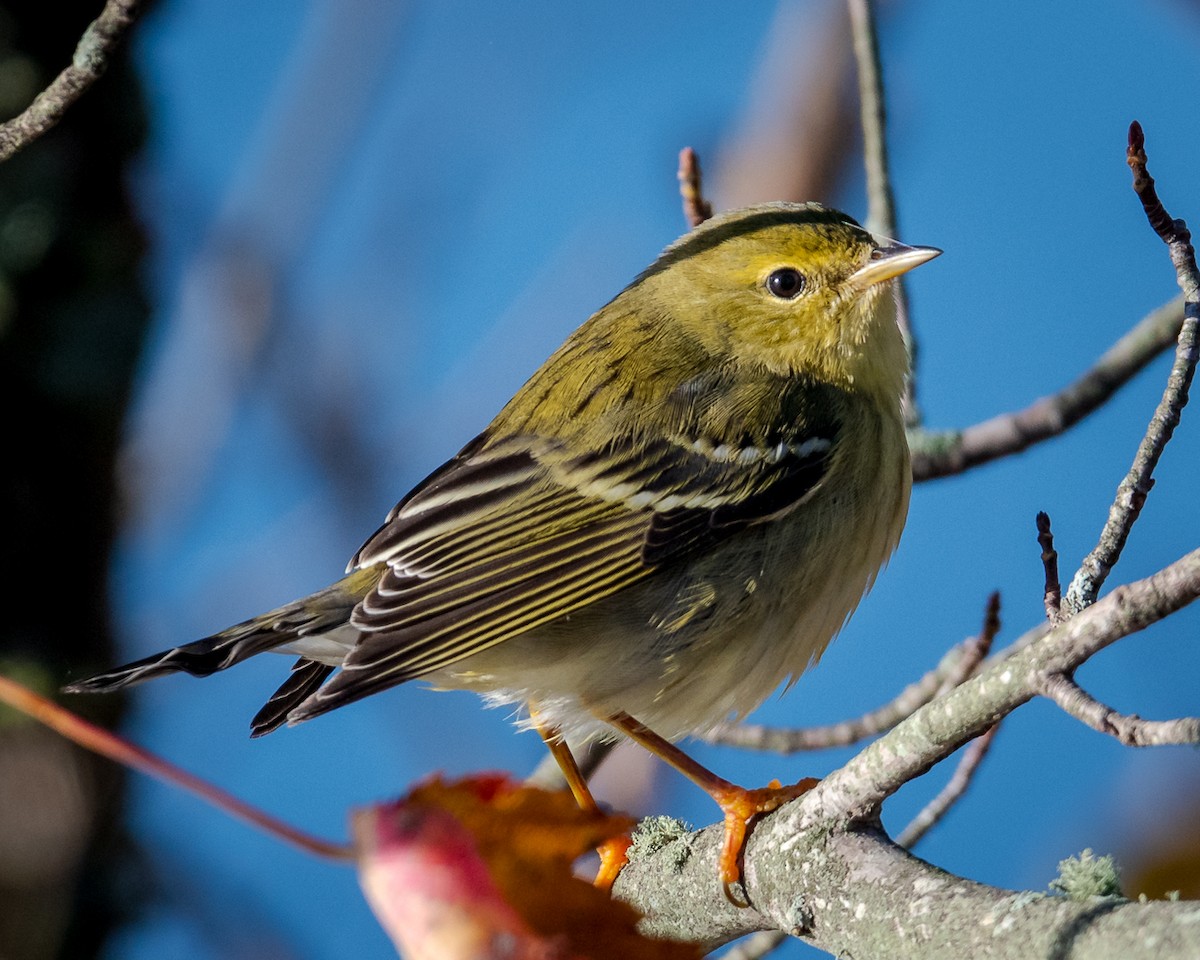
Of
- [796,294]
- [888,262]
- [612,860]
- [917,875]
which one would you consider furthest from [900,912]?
[796,294]

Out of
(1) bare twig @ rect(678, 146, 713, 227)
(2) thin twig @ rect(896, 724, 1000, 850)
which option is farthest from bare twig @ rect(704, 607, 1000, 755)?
(1) bare twig @ rect(678, 146, 713, 227)

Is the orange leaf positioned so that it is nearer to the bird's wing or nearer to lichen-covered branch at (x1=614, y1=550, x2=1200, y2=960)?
lichen-covered branch at (x1=614, y1=550, x2=1200, y2=960)

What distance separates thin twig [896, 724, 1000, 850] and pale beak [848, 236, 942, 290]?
1189mm

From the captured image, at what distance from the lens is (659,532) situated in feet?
10.7

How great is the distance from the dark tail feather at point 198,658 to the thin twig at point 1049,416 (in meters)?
1.90

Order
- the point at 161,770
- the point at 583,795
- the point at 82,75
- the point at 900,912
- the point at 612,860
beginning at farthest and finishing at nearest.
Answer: the point at 583,795
the point at 612,860
the point at 82,75
the point at 900,912
the point at 161,770

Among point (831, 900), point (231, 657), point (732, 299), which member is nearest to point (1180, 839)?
point (732, 299)

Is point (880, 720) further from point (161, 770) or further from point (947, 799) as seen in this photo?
point (161, 770)

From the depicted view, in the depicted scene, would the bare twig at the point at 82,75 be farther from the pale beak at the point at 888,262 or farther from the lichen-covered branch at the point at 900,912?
the pale beak at the point at 888,262

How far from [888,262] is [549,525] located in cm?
113

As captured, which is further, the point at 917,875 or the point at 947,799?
the point at 947,799

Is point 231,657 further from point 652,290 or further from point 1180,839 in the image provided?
point 1180,839

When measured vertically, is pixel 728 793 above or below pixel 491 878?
below

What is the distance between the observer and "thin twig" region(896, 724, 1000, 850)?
3.09m
